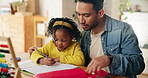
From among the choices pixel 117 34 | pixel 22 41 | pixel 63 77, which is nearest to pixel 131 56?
pixel 117 34

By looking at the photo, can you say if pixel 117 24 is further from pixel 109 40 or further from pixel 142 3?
pixel 142 3

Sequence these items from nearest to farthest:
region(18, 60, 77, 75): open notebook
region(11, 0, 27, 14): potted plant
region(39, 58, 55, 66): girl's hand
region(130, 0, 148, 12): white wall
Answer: region(18, 60, 77, 75): open notebook → region(39, 58, 55, 66): girl's hand → region(130, 0, 148, 12): white wall → region(11, 0, 27, 14): potted plant

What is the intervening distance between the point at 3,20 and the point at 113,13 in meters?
1.92

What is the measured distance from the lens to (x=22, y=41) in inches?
158

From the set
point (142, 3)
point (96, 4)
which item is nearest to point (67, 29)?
point (96, 4)

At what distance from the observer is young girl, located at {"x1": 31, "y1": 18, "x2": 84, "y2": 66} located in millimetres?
1534

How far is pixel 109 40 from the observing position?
1630mm

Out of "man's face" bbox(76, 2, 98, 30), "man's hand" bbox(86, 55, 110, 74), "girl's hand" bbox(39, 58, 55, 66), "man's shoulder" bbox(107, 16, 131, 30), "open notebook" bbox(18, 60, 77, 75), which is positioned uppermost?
"man's face" bbox(76, 2, 98, 30)

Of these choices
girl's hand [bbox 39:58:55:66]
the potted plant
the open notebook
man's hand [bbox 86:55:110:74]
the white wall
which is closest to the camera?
man's hand [bbox 86:55:110:74]

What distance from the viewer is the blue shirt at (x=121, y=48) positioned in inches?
54.7

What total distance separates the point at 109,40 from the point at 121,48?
0.36 ft

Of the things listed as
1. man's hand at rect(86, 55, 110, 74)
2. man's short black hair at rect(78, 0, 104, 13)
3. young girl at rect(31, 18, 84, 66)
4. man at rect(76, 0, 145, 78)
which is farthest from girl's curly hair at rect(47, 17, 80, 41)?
man's hand at rect(86, 55, 110, 74)

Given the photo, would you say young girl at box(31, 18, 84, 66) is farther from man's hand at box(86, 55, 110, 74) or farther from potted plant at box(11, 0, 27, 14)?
potted plant at box(11, 0, 27, 14)

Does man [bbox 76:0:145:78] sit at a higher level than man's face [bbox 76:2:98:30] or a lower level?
lower
